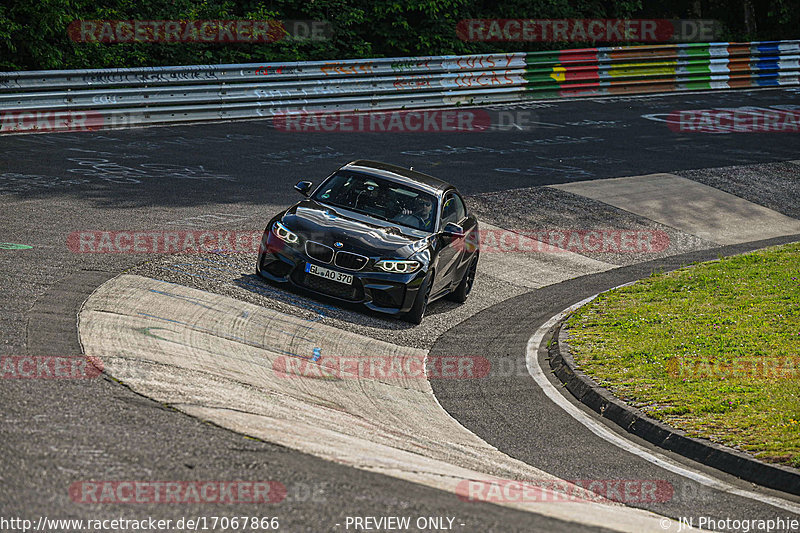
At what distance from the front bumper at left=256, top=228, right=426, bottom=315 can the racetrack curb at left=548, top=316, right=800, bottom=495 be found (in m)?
2.02

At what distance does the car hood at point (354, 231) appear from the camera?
466 inches

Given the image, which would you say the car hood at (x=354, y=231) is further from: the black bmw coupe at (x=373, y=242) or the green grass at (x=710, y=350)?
the green grass at (x=710, y=350)

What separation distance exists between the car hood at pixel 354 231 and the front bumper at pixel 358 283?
10.2 inches

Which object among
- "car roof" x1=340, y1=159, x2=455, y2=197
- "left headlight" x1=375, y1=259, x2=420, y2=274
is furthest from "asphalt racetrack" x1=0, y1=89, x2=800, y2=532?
"car roof" x1=340, y1=159, x2=455, y2=197

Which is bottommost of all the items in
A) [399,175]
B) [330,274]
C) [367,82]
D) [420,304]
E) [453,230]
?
[420,304]

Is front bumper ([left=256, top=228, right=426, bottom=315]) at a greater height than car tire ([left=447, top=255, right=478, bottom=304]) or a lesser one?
greater

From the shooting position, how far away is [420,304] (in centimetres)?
1203

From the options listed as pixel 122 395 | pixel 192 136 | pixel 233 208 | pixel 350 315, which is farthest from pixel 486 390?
pixel 192 136

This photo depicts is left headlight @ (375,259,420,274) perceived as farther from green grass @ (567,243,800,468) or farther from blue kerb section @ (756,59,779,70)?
blue kerb section @ (756,59,779,70)

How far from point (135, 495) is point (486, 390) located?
17.4 ft

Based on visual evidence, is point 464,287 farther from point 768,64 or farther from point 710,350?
point 768,64

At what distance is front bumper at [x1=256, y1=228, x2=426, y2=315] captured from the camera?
11773mm

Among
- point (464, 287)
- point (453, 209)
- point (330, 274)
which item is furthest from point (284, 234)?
point (464, 287)

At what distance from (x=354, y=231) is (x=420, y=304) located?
1276mm
